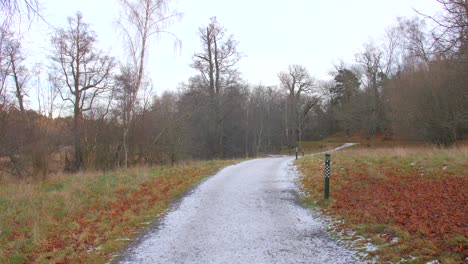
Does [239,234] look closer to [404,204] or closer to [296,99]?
[404,204]

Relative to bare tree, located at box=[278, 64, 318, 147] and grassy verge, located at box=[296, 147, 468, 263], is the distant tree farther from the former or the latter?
grassy verge, located at box=[296, 147, 468, 263]

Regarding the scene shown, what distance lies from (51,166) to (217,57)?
23.8 meters

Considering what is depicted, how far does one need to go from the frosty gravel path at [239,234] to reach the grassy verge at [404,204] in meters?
0.68

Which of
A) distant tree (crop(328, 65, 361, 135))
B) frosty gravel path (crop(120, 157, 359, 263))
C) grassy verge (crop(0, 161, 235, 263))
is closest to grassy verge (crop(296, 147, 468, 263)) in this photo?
frosty gravel path (crop(120, 157, 359, 263))

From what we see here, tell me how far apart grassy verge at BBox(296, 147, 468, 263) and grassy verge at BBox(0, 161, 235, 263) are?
172 inches

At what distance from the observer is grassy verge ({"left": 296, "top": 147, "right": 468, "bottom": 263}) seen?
15.8ft

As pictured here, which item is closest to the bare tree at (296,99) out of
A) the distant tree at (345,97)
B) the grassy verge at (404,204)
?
the distant tree at (345,97)

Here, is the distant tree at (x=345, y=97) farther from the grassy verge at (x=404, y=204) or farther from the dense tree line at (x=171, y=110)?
the grassy verge at (x=404, y=204)

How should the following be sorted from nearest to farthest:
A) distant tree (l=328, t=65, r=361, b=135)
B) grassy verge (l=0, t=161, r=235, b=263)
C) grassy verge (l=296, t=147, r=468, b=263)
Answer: grassy verge (l=296, t=147, r=468, b=263) → grassy verge (l=0, t=161, r=235, b=263) → distant tree (l=328, t=65, r=361, b=135)

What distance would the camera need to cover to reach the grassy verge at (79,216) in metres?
5.62

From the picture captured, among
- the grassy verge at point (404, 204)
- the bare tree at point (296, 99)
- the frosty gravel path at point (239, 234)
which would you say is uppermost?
the bare tree at point (296, 99)

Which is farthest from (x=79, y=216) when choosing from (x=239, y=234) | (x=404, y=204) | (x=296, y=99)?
(x=296, y=99)

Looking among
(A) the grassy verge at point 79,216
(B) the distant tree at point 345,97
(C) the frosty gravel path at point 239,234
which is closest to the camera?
(C) the frosty gravel path at point 239,234

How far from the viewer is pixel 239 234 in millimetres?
6094
